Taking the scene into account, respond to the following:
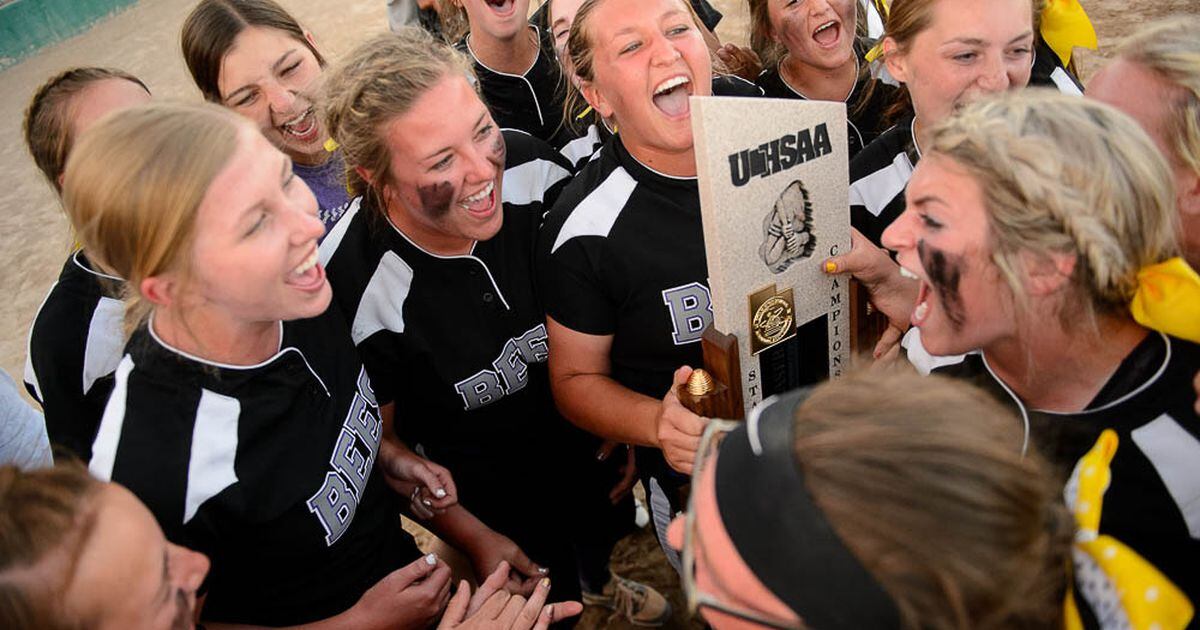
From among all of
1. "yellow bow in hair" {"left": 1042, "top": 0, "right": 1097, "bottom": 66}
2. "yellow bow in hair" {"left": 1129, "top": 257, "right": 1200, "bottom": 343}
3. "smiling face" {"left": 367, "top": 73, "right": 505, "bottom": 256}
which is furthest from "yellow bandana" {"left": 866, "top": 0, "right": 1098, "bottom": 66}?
"yellow bow in hair" {"left": 1129, "top": 257, "right": 1200, "bottom": 343}

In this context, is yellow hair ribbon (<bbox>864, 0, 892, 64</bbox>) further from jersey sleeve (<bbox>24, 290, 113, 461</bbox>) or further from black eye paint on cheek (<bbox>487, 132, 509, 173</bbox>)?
jersey sleeve (<bbox>24, 290, 113, 461</bbox>)

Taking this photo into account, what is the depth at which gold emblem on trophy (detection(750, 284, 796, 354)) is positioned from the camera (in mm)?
1880

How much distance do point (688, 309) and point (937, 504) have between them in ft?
4.02

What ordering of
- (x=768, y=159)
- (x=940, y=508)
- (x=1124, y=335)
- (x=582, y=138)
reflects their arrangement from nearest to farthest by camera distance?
(x=940, y=508)
(x=1124, y=335)
(x=768, y=159)
(x=582, y=138)

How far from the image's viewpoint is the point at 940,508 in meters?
0.98

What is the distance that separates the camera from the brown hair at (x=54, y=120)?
2.53 meters

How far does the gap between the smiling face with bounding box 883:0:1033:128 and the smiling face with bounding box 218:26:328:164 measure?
1949mm

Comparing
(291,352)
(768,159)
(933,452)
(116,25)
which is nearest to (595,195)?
(768,159)

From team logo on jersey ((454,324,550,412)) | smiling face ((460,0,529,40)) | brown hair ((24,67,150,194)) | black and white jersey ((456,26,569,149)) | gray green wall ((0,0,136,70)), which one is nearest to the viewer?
team logo on jersey ((454,324,550,412))

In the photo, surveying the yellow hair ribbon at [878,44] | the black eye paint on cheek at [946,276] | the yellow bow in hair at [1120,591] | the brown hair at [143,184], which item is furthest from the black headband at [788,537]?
the yellow hair ribbon at [878,44]

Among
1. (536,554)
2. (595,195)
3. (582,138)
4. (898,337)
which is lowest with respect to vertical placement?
(536,554)

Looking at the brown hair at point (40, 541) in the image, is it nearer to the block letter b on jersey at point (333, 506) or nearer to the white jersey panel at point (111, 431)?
the white jersey panel at point (111, 431)

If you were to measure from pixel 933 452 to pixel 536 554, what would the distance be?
1.96 meters

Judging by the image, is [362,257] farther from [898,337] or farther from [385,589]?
[898,337]
